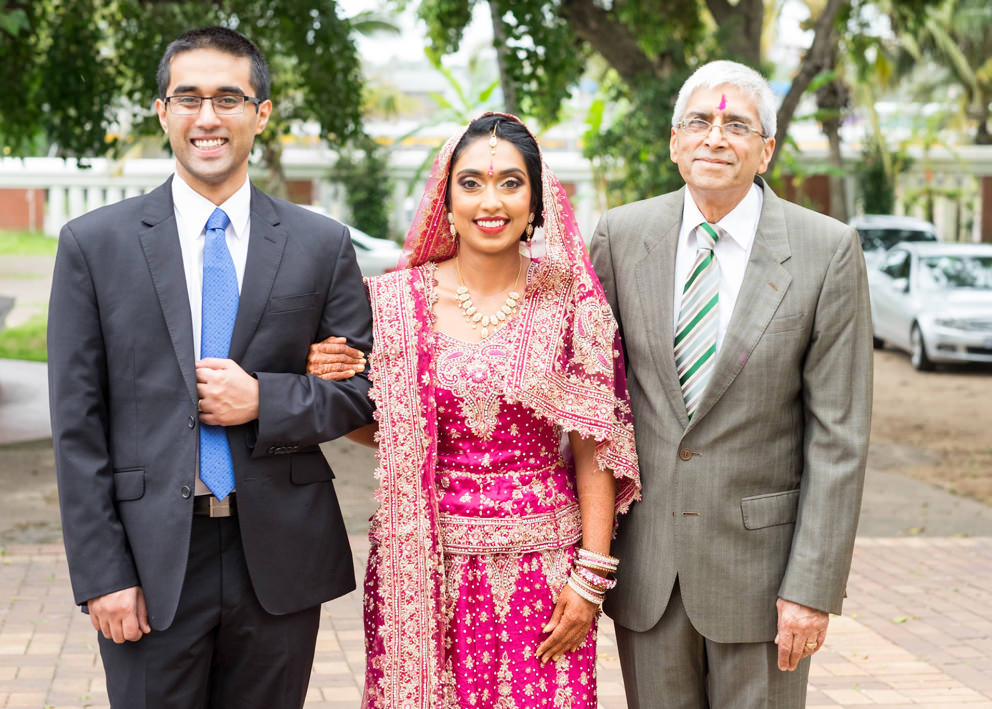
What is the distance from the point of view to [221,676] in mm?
2713

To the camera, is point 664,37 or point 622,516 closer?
point 622,516

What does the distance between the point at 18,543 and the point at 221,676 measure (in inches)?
179

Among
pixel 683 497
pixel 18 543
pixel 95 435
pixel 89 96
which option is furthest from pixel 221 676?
pixel 89 96

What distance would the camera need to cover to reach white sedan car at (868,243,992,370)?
46.6 ft

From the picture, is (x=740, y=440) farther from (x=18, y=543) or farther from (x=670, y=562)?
(x=18, y=543)

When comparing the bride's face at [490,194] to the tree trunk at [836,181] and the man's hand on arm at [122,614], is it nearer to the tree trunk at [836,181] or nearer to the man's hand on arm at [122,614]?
the man's hand on arm at [122,614]

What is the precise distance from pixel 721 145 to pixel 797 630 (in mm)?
1155

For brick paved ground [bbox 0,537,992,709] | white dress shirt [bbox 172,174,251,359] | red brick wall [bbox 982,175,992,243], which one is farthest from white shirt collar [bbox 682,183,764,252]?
red brick wall [bbox 982,175,992,243]

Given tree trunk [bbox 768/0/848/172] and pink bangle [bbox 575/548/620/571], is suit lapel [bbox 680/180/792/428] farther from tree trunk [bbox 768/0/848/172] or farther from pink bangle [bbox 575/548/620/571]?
tree trunk [bbox 768/0/848/172]

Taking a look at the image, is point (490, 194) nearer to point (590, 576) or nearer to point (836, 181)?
point (590, 576)

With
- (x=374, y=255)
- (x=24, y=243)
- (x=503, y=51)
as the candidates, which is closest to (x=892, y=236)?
(x=374, y=255)

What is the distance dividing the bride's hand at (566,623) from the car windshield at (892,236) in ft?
59.9

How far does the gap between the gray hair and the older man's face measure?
0.04ft

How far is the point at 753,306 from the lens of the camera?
275 cm
